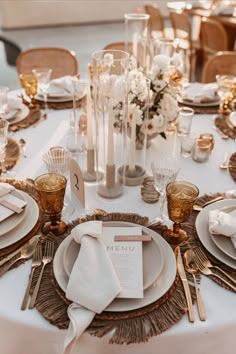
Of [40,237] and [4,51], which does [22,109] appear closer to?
[40,237]

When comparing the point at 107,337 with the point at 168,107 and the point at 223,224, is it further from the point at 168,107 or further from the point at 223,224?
the point at 168,107

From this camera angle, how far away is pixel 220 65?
7.66ft

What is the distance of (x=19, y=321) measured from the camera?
71cm

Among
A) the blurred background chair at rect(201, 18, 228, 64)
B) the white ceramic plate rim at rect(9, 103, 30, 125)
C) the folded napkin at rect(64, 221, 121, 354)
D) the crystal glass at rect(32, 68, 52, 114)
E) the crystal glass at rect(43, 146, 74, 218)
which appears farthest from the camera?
the blurred background chair at rect(201, 18, 228, 64)

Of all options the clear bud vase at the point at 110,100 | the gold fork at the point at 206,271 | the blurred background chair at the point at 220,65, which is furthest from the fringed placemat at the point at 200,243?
the blurred background chair at the point at 220,65

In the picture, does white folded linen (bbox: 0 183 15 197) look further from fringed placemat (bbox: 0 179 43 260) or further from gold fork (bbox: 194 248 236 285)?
gold fork (bbox: 194 248 236 285)

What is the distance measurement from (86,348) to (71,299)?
10 cm

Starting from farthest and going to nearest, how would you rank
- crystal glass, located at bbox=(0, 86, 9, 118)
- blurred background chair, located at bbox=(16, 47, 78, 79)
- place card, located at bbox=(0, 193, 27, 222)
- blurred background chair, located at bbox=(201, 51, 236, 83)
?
blurred background chair, located at bbox=(16, 47, 78, 79) → blurred background chair, located at bbox=(201, 51, 236, 83) → crystal glass, located at bbox=(0, 86, 9, 118) → place card, located at bbox=(0, 193, 27, 222)

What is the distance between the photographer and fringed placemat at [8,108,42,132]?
149 centimetres

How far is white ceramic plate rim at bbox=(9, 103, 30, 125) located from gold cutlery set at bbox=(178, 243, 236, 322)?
962 millimetres

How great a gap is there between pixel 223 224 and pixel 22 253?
1.61ft

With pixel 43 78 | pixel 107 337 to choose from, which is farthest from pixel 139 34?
pixel 107 337

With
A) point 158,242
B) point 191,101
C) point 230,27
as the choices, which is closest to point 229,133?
point 191,101

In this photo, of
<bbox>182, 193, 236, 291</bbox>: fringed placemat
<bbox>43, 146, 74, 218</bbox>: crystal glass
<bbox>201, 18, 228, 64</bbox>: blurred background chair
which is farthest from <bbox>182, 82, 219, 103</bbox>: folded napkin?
<bbox>201, 18, 228, 64</bbox>: blurred background chair
